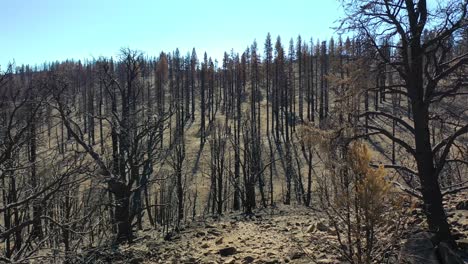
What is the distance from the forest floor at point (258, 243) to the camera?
12312 millimetres

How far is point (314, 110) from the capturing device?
2894 inches

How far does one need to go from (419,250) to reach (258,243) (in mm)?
6642

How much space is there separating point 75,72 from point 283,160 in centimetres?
9318

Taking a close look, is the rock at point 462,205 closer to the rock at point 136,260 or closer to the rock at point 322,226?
the rock at point 322,226

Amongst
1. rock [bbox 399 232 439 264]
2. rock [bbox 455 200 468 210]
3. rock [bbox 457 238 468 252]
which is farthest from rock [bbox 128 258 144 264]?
rock [bbox 455 200 468 210]

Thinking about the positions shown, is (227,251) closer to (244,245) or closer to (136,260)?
(244,245)

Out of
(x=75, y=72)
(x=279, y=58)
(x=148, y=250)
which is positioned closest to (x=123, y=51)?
(x=148, y=250)

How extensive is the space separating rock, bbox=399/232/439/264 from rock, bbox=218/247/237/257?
6377mm

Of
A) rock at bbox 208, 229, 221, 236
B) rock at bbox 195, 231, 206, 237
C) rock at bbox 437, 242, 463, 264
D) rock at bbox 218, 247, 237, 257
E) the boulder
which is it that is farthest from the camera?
rock at bbox 195, 231, 206, 237

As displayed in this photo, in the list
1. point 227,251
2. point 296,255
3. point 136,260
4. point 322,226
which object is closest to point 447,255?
point 296,255

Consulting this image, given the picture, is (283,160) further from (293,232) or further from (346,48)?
(346,48)

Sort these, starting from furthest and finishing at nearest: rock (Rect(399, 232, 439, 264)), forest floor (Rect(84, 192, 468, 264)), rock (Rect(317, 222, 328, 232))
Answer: rock (Rect(317, 222, 328, 232)) → forest floor (Rect(84, 192, 468, 264)) → rock (Rect(399, 232, 439, 264))

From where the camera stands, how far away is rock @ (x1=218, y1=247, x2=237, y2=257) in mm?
→ 15026

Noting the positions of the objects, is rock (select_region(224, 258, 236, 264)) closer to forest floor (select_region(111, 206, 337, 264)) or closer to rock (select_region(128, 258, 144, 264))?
forest floor (select_region(111, 206, 337, 264))
